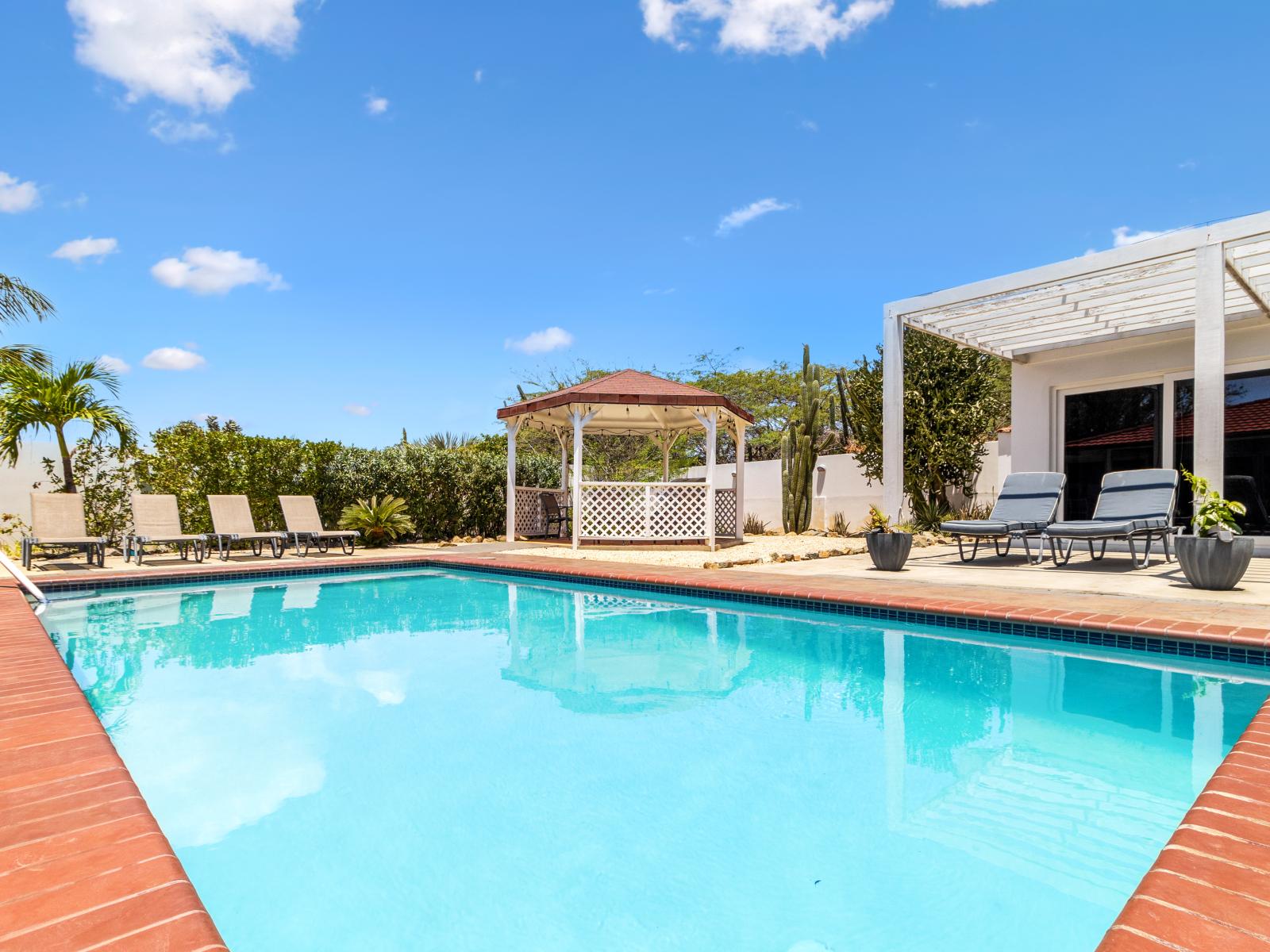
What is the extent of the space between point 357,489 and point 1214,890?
14.3 m

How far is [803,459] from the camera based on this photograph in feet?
49.9

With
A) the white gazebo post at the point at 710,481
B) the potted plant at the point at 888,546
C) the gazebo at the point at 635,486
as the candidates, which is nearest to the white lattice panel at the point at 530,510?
the gazebo at the point at 635,486

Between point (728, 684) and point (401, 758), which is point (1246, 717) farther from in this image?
point (401, 758)

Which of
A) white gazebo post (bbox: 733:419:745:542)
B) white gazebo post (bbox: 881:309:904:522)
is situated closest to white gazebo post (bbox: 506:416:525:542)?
white gazebo post (bbox: 733:419:745:542)

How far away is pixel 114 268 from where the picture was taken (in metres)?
15.2

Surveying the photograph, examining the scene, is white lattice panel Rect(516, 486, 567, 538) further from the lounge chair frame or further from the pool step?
the pool step

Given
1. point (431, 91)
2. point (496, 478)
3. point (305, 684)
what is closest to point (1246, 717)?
point (305, 684)

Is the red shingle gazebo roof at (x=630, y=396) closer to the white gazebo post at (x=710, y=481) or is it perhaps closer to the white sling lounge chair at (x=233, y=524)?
the white gazebo post at (x=710, y=481)

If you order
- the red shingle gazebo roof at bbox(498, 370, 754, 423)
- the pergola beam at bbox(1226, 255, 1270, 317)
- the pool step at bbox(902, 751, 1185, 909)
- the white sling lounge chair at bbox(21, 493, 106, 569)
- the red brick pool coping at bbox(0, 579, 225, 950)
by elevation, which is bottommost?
the pool step at bbox(902, 751, 1185, 909)

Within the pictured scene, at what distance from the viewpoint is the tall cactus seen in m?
15.2

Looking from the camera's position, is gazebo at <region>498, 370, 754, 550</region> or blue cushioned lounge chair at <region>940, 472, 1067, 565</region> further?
gazebo at <region>498, 370, 754, 550</region>

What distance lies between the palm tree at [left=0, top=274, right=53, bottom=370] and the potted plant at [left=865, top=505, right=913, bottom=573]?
13.0m

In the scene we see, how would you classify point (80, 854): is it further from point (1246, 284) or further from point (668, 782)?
point (1246, 284)

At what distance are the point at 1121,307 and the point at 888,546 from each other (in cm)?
517
